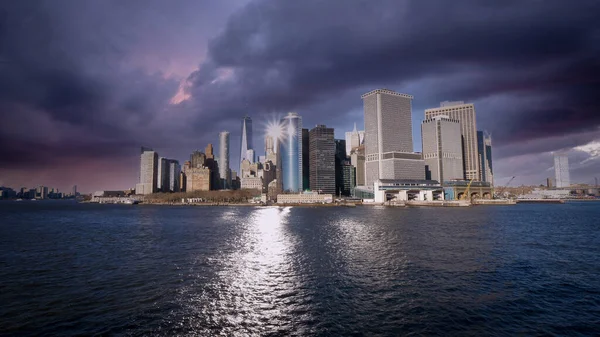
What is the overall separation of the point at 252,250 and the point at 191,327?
33687 mm

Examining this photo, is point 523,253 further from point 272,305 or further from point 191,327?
point 191,327

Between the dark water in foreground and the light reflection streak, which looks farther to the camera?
the light reflection streak

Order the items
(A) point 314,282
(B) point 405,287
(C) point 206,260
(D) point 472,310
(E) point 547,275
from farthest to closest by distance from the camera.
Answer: (C) point 206,260 < (E) point 547,275 < (A) point 314,282 < (B) point 405,287 < (D) point 472,310

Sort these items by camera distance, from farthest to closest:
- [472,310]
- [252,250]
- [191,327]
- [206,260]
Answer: [252,250], [206,260], [472,310], [191,327]

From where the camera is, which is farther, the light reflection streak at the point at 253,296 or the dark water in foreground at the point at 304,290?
the light reflection streak at the point at 253,296

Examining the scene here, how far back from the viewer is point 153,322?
77.4 feet

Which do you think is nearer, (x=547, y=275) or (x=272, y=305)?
(x=272, y=305)

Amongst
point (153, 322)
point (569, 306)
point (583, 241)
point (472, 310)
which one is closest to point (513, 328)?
point (472, 310)

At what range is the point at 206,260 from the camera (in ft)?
153

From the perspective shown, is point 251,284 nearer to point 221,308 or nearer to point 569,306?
point 221,308

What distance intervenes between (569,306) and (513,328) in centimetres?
942

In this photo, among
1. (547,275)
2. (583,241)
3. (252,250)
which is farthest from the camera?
(583,241)

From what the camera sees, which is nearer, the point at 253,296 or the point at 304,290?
the point at 253,296

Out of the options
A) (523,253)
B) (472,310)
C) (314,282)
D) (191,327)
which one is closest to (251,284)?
(314,282)
